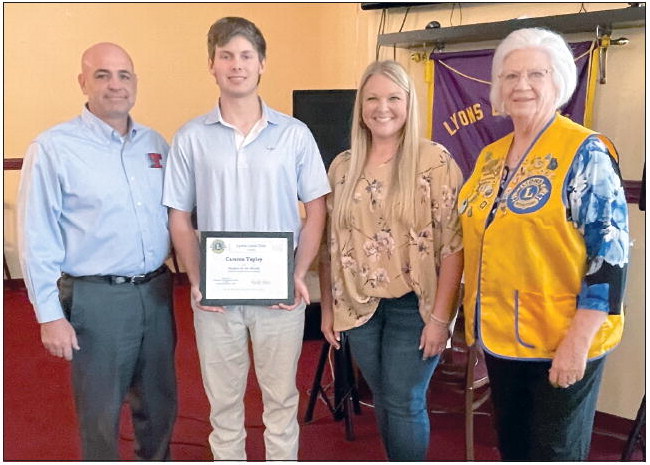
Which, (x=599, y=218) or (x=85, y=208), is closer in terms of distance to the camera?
(x=599, y=218)

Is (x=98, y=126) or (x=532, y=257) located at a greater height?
(x=98, y=126)

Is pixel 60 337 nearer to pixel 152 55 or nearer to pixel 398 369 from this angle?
pixel 398 369

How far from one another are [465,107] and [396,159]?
1626 millimetres

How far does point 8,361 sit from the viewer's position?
11.8ft

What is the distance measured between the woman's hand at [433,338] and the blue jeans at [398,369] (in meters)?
0.02

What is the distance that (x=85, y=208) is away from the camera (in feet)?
5.89

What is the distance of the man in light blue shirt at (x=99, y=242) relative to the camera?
1.75 meters

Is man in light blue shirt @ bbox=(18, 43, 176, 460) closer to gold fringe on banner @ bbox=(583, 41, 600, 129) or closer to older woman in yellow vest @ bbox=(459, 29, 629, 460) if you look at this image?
older woman in yellow vest @ bbox=(459, 29, 629, 460)

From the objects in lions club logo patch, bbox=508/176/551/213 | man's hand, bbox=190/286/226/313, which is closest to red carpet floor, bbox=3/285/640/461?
man's hand, bbox=190/286/226/313

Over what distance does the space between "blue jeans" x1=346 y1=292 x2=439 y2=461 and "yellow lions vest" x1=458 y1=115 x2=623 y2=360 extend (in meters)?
0.25

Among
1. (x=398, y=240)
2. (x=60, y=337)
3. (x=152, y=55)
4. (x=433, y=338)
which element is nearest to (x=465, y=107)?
(x=398, y=240)

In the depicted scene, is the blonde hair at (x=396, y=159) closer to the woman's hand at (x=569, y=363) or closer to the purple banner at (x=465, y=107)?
the woman's hand at (x=569, y=363)

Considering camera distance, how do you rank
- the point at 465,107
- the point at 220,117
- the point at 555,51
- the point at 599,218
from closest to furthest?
the point at 599,218, the point at 555,51, the point at 220,117, the point at 465,107

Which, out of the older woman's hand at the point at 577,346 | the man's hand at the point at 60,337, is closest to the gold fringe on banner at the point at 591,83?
the older woman's hand at the point at 577,346
